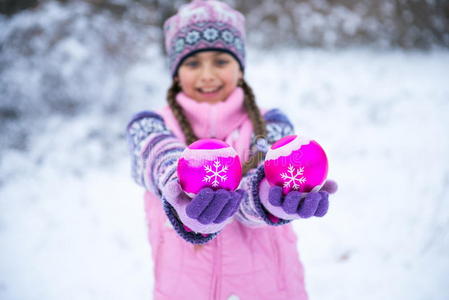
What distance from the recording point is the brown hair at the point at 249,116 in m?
1.05

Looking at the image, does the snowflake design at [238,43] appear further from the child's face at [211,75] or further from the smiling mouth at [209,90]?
the smiling mouth at [209,90]

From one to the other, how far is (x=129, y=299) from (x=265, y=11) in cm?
289

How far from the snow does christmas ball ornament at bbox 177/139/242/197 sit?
3.80 ft

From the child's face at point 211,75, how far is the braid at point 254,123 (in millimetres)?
81

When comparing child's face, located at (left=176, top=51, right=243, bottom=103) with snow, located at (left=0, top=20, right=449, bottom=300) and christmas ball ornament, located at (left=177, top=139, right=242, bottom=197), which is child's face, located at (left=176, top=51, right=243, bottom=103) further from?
snow, located at (left=0, top=20, right=449, bottom=300)

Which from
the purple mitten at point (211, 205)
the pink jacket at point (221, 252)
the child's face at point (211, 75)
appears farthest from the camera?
the child's face at point (211, 75)

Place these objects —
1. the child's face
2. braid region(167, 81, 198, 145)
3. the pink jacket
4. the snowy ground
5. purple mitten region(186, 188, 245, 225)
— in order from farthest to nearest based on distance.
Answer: the snowy ground
the child's face
braid region(167, 81, 198, 145)
the pink jacket
purple mitten region(186, 188, 245, 225)

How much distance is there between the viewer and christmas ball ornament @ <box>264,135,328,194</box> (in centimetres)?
73

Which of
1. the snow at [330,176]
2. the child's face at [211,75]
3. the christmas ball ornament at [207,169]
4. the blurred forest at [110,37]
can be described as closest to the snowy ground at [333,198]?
the snow at [330,176]

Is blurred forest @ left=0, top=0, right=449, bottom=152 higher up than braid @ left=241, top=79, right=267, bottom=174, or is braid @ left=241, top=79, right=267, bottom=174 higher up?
blurred forest @ left=0, top=0, right=449, bottom=152

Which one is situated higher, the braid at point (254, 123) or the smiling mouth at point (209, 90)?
the smiling mouth at point (209, 90)

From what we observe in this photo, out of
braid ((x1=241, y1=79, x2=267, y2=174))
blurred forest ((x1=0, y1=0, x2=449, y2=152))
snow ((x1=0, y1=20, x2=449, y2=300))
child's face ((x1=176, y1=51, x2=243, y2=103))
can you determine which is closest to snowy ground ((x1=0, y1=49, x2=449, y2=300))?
snow ((x1=0, y1=20, x2=449, y2=300))

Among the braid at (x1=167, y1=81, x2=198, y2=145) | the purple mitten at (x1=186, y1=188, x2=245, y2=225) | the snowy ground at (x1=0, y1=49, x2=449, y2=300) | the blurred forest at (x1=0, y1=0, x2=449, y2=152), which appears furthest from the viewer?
the blurred forest at (x1=0, y1=0, x2=449, y2=152)

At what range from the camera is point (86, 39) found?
2840 millimetres
